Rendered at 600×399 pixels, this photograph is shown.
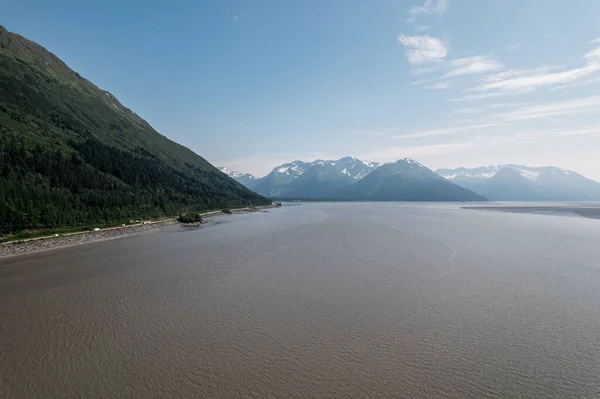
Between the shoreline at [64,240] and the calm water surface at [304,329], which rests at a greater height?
the shoreline at [64,240]

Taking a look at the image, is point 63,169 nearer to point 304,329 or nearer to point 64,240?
point 64,240

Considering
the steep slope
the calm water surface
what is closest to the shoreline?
the steep slope

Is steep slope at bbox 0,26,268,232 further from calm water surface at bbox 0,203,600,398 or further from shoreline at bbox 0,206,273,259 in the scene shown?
calm water surface at bbox 0,203,600,398

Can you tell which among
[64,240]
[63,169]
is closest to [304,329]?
[64,240]

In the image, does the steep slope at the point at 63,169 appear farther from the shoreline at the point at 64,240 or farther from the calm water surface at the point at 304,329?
the calm water surface at the point at 304,329

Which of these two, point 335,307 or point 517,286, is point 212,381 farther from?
point 517,286

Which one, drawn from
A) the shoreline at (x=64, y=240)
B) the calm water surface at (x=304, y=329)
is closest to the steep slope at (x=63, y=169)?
the shoreline at (x=64, y=240)

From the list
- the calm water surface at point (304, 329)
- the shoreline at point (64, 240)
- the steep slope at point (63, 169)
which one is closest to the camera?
the calm water surface at point (304, 329)
